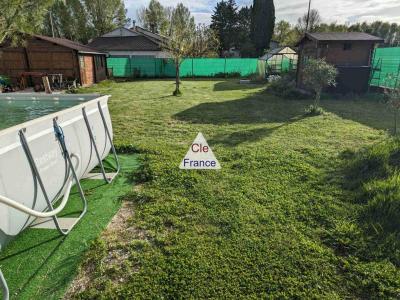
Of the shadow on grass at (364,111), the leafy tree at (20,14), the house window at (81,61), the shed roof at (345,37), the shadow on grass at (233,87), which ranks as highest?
the leafy tree at (20,14)

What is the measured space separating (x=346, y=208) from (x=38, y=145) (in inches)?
129

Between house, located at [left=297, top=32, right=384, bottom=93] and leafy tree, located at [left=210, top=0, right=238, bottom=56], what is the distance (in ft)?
88.4

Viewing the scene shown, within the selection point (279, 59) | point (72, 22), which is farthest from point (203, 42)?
point (72, 22)

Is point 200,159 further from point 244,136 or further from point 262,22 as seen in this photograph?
point 262,22

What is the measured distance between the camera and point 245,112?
8.57 meters

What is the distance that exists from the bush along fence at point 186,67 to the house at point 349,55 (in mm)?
8352

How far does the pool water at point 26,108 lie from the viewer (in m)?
4.13

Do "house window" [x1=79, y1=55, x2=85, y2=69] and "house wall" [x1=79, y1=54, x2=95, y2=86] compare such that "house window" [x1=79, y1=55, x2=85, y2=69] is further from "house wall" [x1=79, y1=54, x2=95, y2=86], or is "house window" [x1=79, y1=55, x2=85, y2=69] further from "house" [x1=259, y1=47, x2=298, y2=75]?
"house" [x1=259, y1=47, x2=298, y2=75]

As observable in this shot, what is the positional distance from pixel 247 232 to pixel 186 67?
20457 mm

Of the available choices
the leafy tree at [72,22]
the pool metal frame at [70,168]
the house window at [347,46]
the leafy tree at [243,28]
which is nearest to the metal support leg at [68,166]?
the pool metal frame at [70,168]

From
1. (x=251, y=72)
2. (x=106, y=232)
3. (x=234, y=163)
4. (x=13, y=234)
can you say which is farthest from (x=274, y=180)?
(x=251, y=72)

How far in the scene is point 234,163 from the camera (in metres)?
4.38

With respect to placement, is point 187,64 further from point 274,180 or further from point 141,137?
point 274,180

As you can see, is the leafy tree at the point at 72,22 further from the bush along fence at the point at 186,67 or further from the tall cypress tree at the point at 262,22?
the tall cypress tree at the point at 262,22
